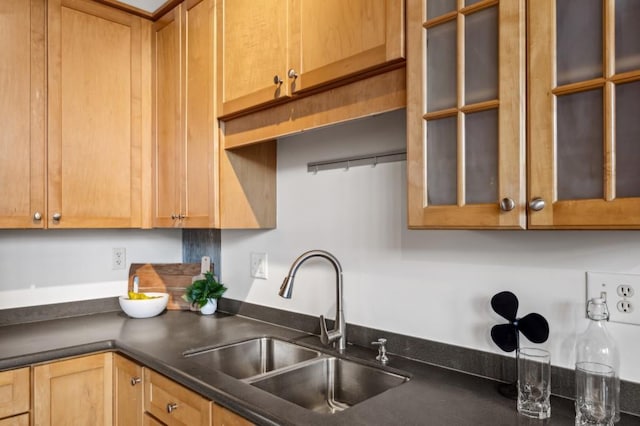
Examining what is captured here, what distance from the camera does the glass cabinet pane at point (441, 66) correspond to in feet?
3.48

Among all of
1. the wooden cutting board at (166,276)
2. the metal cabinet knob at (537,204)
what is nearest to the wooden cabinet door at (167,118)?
the wooden cutting board at (166,276)

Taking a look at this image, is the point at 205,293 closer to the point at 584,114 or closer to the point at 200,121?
the point at 200,121

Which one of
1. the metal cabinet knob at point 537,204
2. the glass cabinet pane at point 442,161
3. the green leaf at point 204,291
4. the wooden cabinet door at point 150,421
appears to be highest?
the glass cabinet pane at point 442,161

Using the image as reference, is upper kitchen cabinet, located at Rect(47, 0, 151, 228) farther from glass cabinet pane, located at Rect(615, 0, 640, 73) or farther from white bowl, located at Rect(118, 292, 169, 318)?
glass cabinet pane, located at Rect(615, 0, 640, 73)

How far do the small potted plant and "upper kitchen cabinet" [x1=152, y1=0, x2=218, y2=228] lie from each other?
0.34 meters

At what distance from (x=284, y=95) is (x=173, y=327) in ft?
3.70

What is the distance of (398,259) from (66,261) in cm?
167

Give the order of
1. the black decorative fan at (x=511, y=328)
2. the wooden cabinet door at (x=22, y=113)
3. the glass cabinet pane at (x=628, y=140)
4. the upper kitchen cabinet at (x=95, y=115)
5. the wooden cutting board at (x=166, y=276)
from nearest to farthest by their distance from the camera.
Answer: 1. the glass cabinet pane at (x=628, y=140)
2. the black decorative fan at (x=511, y=328)
3. the wooden cabinet door at (x=22, y=113)
4. the upper kitchen cabinet at (x=95, y=115)
5. the wooden cutting board at (x=166, y=276)

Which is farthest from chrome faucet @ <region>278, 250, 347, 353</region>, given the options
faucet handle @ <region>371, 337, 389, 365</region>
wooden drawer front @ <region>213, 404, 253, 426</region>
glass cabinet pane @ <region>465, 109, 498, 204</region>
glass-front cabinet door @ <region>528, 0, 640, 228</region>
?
glass-front cabinet door @ <region>528, 0, 640, 228</region>

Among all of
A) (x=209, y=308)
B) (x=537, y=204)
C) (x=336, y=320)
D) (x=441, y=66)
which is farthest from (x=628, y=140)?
(x=209, y=308)

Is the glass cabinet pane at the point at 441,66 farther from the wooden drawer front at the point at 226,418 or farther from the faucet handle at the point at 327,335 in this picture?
the wooden drawer front at the point at 226,418

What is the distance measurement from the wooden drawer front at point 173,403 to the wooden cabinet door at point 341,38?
1.02 meters

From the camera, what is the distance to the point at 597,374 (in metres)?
1.00

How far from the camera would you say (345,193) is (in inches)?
66.6
